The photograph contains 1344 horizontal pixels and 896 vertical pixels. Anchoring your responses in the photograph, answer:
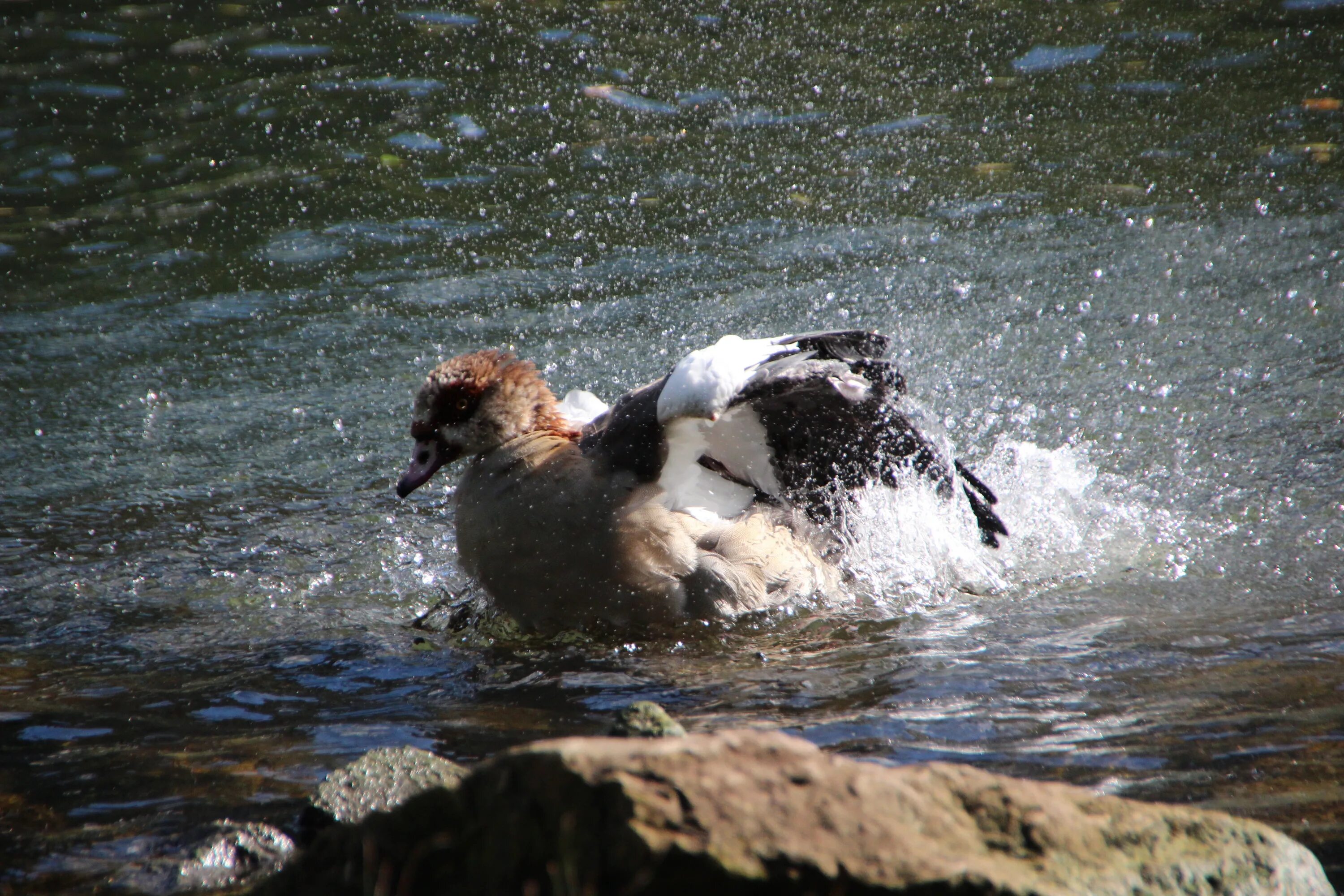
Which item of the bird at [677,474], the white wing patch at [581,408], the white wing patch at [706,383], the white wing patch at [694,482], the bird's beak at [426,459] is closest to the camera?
the white wing patch at [706,383]

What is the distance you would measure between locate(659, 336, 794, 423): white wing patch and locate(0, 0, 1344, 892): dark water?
0.91m

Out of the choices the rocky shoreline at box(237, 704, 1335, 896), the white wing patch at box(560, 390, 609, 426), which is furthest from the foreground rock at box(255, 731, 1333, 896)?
the white wing patch at box(560, 390, 609, 426)

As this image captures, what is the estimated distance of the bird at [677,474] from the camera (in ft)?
15.9

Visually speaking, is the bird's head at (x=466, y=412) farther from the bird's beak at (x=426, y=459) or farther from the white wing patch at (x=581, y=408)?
the white wing patch at (x=581, y=408)

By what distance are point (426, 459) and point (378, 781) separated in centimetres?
216

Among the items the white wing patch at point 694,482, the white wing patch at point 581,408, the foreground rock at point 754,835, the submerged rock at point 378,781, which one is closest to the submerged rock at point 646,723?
the submerged rock at point 378,781

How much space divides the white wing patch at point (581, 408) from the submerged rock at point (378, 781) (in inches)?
112

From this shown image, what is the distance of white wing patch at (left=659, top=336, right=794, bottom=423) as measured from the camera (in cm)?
473

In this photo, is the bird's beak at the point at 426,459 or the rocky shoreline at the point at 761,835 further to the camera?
the bird's beak at the point at 426,459

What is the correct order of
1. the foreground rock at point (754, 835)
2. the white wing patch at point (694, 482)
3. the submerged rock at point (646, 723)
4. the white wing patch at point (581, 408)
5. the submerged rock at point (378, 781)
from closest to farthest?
the foreground rock at point (754, 835) < the submerged rock at point (646, 723) < the submerged rock at point (378, 781) < the white wing patch at point (694, 482) < the white wing patch at point (581, 408)

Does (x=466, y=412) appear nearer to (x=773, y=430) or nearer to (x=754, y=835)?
(x=773, y=430)

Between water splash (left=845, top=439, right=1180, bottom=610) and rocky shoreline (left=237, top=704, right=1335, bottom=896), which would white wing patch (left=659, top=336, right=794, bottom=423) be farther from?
rocky shoreline (left=237, top=704, right=1335, bottom=896)

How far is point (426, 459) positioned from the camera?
5.20 metres

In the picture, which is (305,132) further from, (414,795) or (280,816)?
(414,795)
